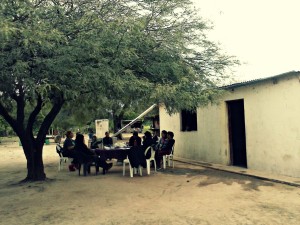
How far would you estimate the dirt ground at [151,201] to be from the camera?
5496 millimetres

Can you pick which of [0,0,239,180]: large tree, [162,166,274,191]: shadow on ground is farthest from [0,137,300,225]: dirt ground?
[0,0,239,180]: large tree

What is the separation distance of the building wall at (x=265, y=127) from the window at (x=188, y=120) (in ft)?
3.28

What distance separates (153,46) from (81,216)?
14.5 ft

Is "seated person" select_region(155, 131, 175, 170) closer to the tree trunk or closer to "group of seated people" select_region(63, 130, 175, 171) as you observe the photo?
"group of seated people" select_region(63, 130, 175, 171)

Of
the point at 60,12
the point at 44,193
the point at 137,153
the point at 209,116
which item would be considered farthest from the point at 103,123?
the point at 60,12

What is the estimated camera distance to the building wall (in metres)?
9.08

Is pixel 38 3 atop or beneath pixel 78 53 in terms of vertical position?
atop

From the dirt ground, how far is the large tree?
214 cm

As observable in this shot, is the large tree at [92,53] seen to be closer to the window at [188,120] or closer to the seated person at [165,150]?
the seated person at [165,150]

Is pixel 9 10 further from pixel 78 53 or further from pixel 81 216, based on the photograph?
pixel 81 216

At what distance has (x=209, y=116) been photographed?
43.7 feet

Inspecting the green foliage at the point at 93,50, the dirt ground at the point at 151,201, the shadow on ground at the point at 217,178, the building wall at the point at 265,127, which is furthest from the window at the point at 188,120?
the green foliage at the point at 93,50

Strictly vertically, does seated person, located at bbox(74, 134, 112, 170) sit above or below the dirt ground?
above

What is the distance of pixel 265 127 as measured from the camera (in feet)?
33.5
